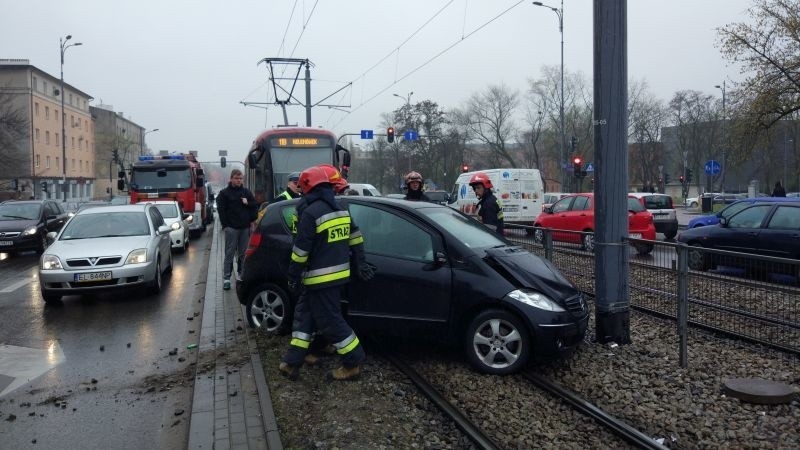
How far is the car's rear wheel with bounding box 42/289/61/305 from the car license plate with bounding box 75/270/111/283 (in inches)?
18.8

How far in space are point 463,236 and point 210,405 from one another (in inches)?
108

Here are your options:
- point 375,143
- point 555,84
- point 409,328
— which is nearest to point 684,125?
point 555,84

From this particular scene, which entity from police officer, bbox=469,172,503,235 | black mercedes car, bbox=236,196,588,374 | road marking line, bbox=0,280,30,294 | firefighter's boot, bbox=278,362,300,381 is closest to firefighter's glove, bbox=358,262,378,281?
black mercedes car, bbox=236,196,588,374

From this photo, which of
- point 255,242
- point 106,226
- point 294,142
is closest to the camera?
point 255,242

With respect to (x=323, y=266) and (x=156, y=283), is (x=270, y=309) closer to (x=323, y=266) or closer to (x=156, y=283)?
(x=323, y=266)

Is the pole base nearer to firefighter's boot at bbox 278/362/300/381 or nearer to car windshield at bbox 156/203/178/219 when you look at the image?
firefighter's boot at bbox 278/362/300/381

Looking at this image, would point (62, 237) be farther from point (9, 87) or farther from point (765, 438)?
point (9, 87)

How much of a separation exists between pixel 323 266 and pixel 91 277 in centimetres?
552

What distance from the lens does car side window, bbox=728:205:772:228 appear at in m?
11.7

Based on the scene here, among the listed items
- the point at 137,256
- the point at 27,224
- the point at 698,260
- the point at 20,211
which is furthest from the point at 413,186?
the point at 20,211

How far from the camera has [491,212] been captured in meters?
8.96

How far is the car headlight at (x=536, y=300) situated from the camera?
5777 millimetres

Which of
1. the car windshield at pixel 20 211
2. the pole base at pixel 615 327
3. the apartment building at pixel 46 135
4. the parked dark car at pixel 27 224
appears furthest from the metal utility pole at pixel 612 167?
the apartment building at pixel 46 135

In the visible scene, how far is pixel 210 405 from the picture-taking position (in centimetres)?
511
